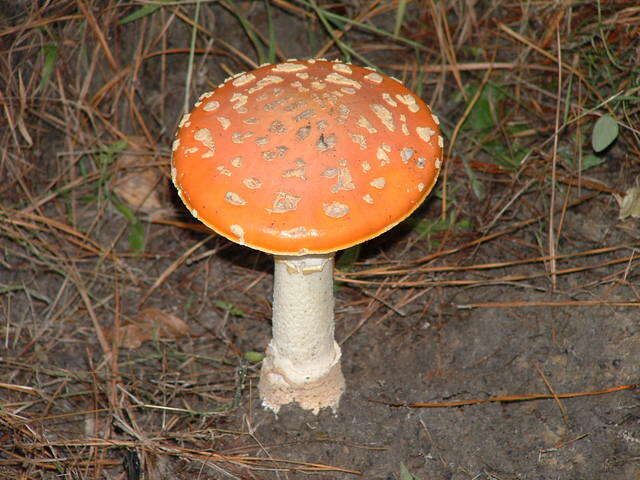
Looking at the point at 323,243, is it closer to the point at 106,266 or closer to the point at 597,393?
the point at 597,393

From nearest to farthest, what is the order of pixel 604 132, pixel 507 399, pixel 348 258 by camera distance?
pixel 507 399, pixel 604 132, pixel 348 258

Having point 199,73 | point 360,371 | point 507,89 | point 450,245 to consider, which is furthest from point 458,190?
point 199,73

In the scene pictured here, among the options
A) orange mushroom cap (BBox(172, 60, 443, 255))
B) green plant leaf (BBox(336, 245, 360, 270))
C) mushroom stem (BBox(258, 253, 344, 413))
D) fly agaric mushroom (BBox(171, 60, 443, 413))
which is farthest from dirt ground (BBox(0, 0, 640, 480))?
orange mushroom cap (BBox(172, 60, 443, 255))

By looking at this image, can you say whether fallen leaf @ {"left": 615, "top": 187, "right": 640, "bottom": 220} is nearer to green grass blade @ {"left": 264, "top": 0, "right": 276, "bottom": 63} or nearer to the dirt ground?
the dirt ground

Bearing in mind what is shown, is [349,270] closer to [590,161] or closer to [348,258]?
[348,258]

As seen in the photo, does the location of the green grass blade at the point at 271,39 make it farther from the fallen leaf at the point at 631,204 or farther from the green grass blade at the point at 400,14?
the fallen leaf at the point at 631,204

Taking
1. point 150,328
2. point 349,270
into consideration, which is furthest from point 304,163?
point 150,328

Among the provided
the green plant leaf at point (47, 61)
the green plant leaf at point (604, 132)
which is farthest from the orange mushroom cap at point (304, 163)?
the green plant leaf at point (47, 61)
